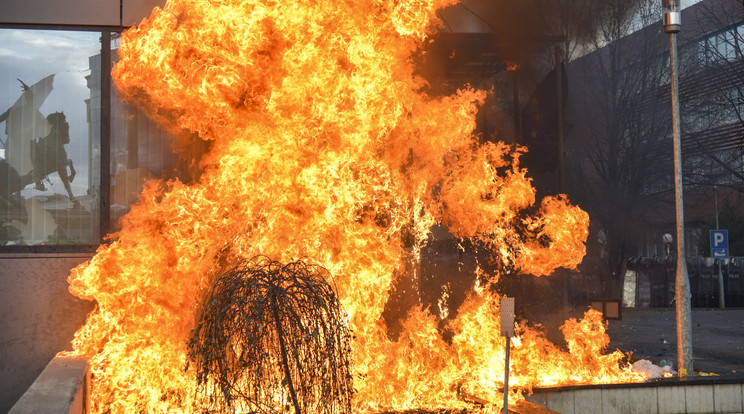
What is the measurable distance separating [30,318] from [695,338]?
50.4 feet

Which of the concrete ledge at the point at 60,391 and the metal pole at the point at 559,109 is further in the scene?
the metal pole at the point at 559,109

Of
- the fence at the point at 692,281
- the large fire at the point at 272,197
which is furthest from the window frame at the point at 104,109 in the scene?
the fence at the point at 692,281

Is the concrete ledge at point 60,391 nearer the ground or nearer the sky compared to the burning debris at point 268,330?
nearer the ground

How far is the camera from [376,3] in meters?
8.95

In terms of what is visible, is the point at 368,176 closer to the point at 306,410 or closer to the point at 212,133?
the point at 212,133

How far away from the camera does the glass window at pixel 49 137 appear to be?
8977mm

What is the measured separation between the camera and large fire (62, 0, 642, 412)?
7.95 meters

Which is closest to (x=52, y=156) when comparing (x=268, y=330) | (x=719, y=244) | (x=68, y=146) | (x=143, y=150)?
(x=68, y=146)

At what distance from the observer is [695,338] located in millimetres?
17250

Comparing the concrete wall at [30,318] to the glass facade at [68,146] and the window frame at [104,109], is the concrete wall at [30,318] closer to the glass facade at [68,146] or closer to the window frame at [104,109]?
the glass facade at [68,146]

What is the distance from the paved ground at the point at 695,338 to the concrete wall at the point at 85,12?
10612 mm

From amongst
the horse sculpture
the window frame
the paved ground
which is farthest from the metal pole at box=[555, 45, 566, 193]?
the horse sculpture

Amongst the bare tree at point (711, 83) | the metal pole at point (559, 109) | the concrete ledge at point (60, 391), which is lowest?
the concrete ledge at point (60, 391)

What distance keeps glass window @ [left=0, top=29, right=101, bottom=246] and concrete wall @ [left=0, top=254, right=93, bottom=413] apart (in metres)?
0.44
